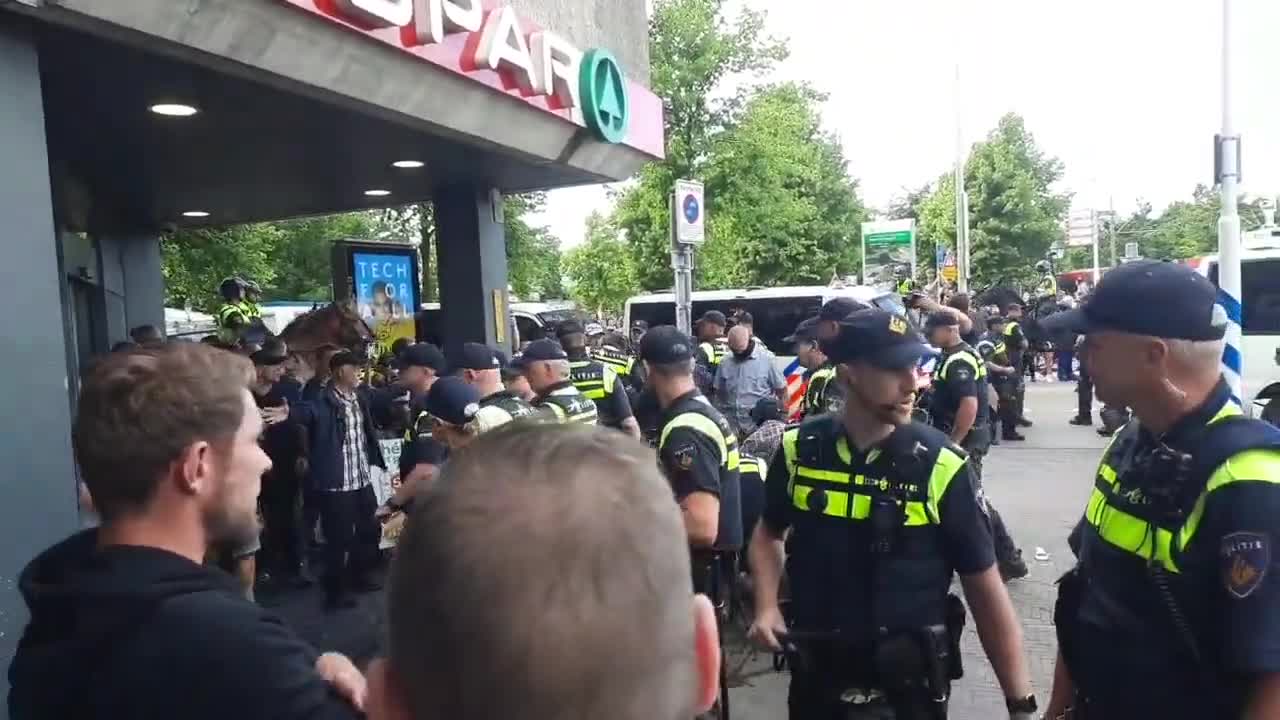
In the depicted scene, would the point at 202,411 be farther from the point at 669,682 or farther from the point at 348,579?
the point at 348,579

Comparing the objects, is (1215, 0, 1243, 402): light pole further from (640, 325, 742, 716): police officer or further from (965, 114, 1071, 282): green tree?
(965, 114, 1071, 282): green tree

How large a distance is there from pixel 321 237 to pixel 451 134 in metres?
36.7

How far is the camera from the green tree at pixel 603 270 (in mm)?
28875

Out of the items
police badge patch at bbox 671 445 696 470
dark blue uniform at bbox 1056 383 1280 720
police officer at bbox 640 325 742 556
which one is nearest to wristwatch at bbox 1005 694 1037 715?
dark blue uniform at bbox 1056 383 1280 720

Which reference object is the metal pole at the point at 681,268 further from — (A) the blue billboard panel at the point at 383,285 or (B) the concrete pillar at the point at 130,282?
(B) the concrete pillar at the point at 130,282

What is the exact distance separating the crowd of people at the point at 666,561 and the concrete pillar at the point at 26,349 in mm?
1451

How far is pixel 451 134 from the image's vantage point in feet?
21.8

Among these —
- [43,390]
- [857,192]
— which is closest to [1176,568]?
[43,390]

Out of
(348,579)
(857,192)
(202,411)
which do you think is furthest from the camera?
(857,192)

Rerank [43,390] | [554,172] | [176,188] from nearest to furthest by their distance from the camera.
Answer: [43,390] → [554,172] → [176,188]

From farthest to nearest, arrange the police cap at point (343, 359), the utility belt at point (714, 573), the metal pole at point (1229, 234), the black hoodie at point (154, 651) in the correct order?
the metal pole at point (1229, 234), the police cap at point (343, 359), the utility belt at point (714, 573), the black hoodie at point (154, 651)

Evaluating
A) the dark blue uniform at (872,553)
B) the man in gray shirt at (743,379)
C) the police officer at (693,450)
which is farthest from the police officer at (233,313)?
the dark blue uniform at (872,553)

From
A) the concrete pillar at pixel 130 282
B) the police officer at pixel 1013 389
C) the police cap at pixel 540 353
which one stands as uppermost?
the concrete pillar at pixel 130 282

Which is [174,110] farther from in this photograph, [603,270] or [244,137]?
[603,270]
